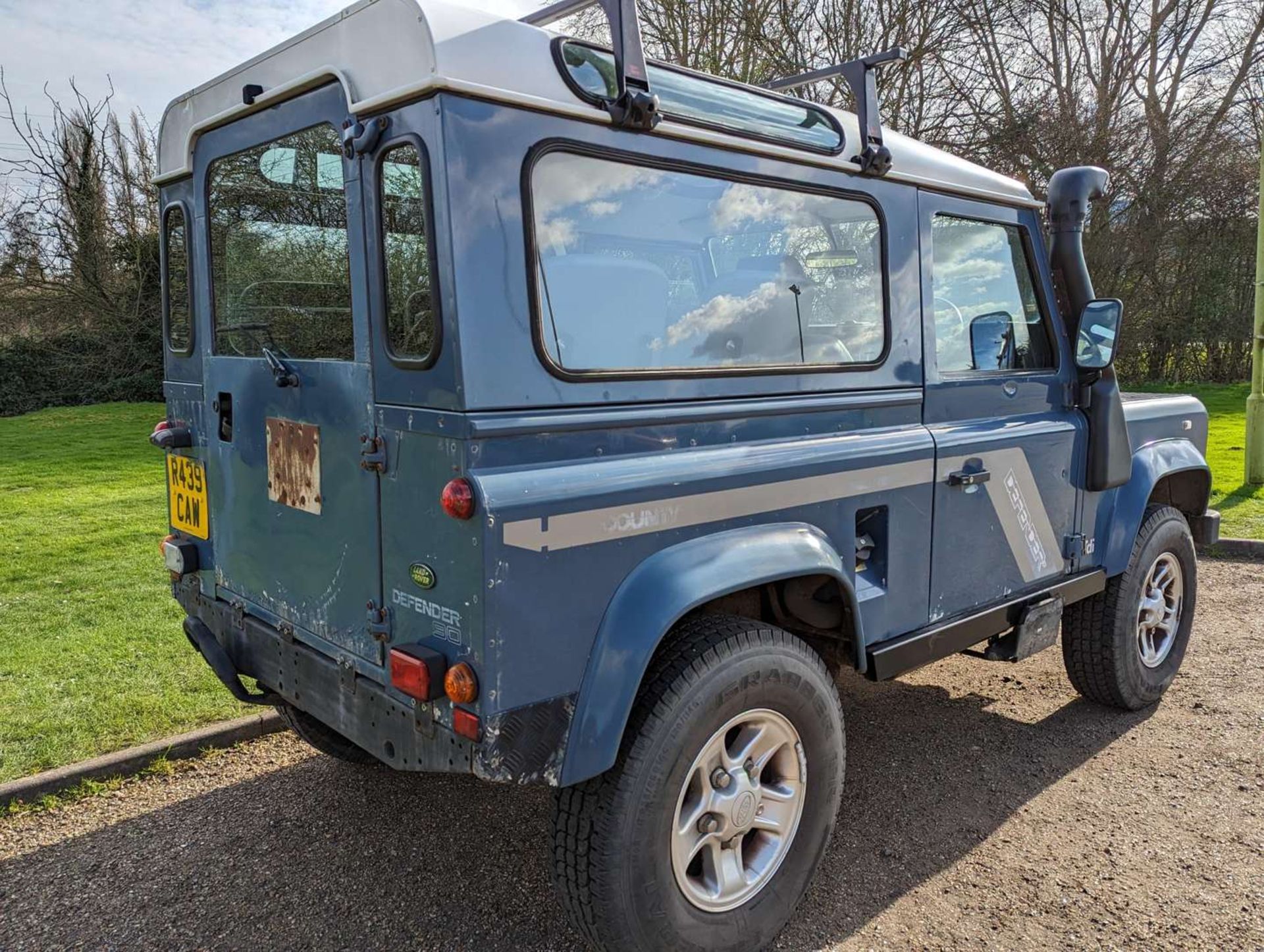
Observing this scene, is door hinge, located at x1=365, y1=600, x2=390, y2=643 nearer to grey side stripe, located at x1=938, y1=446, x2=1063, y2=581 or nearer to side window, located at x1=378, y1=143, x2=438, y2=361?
side window, located at x1=378, y1=143, x2=438, y2=361

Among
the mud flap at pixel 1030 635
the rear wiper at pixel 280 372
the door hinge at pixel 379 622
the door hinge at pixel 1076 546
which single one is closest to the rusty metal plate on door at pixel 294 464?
the rear wiper at pixel 280 372

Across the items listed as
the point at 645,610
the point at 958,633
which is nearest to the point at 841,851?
the point at 958,633

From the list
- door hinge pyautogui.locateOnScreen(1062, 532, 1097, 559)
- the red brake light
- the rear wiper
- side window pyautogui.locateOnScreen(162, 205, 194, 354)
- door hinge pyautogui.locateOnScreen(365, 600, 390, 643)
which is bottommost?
door hinge pyautogui.locateOnScreen(1062, 532, 1097, 559)

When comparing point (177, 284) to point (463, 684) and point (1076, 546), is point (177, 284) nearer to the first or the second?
point (463, 684)

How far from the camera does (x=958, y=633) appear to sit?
3.14 meters

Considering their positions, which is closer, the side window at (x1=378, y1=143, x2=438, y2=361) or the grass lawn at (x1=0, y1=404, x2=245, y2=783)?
the side window at (x1=378, y1=143, x2=438, y2=361)

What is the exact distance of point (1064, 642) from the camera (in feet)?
13.5

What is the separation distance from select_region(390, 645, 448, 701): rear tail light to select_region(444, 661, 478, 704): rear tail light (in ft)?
0.17

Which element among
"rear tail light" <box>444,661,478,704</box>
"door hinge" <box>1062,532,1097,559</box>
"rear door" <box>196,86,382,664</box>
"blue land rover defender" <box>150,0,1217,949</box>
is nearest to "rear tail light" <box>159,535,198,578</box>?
"blue land rover defender" <box>150,0,1217,949</box>

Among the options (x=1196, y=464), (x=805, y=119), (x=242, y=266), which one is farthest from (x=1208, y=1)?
(x=242, y=266)

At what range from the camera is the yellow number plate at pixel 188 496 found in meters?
3.09

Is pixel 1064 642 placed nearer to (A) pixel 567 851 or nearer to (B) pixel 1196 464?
(B) pixel 1196 464

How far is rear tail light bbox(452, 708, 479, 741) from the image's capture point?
6.69 feet

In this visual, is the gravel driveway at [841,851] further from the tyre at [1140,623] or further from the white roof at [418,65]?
the white roof at [418,65]
